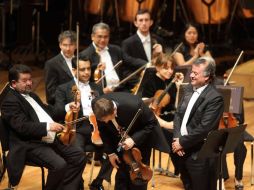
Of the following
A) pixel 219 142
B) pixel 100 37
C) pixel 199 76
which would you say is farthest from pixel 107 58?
pixel 219 142

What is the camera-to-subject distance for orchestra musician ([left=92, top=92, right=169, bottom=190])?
187 inches

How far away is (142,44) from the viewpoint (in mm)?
7043

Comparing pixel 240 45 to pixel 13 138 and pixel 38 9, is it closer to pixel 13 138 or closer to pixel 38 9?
pixel 38 9

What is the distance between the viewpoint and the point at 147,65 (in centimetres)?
667

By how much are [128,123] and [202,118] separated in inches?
21.3

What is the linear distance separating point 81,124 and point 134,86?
1.24 m

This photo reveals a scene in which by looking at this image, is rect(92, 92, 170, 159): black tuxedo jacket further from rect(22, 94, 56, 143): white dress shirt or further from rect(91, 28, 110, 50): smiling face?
rect(91, 28, 110, 50): smiling face

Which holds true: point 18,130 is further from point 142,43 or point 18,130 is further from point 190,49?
point 190,49

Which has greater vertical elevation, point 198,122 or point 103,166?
point 198,122

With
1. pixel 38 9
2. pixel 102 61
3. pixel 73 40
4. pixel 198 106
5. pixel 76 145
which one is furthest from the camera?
pixel 38 9

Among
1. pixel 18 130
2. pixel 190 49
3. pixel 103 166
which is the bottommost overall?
pixel 103 166

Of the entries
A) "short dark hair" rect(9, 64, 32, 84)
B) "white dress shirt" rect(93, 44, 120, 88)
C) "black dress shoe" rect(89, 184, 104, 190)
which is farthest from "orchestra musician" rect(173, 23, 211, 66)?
"short dark hair" rect(9, 64, 32, 84)

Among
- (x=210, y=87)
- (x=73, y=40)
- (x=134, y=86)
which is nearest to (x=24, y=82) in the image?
(x=73, y=40)

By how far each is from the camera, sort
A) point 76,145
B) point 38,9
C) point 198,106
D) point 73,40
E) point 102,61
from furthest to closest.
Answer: point 38,9 < point 102,61 < point 73,40 < point 76,145 < point 198,106
